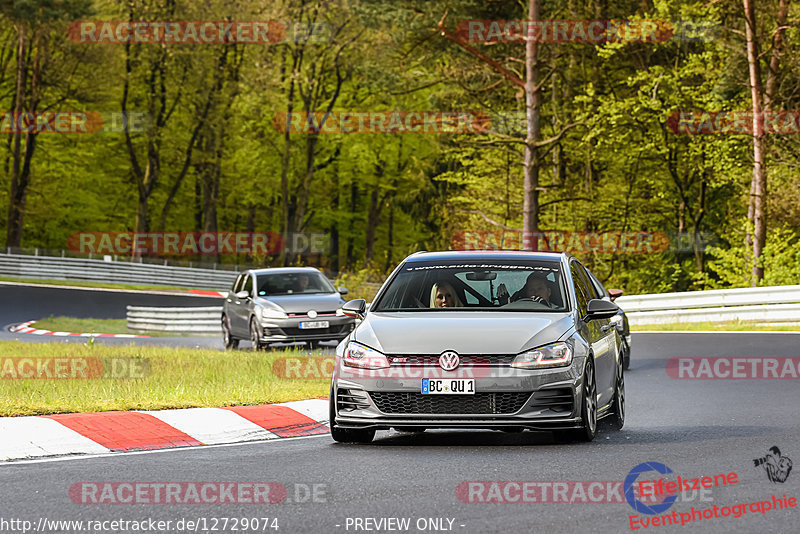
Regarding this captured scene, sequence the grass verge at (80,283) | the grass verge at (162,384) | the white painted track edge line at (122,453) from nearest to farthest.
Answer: the white painted track edge line at (122,453)
the grass verge at (162,384)
the grass verge at (80,283)

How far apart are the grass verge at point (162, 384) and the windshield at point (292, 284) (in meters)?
3.30

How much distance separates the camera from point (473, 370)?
9.91 m

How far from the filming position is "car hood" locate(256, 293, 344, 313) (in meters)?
24.6

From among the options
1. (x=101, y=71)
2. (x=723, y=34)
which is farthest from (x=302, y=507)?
(x=101, y=71)

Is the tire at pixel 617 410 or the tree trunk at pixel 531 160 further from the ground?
the tree trunk at pixel 531 160

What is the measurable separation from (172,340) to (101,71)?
110 feet

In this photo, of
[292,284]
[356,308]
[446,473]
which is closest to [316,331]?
[292,284]

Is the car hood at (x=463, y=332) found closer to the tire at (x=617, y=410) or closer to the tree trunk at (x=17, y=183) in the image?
the tire at (x=617, y=410)

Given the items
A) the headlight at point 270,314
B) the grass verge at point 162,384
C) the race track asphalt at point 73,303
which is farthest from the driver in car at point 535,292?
the race track asphalt at point 73,303

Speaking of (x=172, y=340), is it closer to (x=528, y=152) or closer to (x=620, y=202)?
(x=528, y=152)

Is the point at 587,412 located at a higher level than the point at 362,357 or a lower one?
lower

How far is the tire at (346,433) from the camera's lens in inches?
410

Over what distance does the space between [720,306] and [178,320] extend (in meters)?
14.6

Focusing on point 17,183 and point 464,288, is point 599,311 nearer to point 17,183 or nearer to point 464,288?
point 464,288
